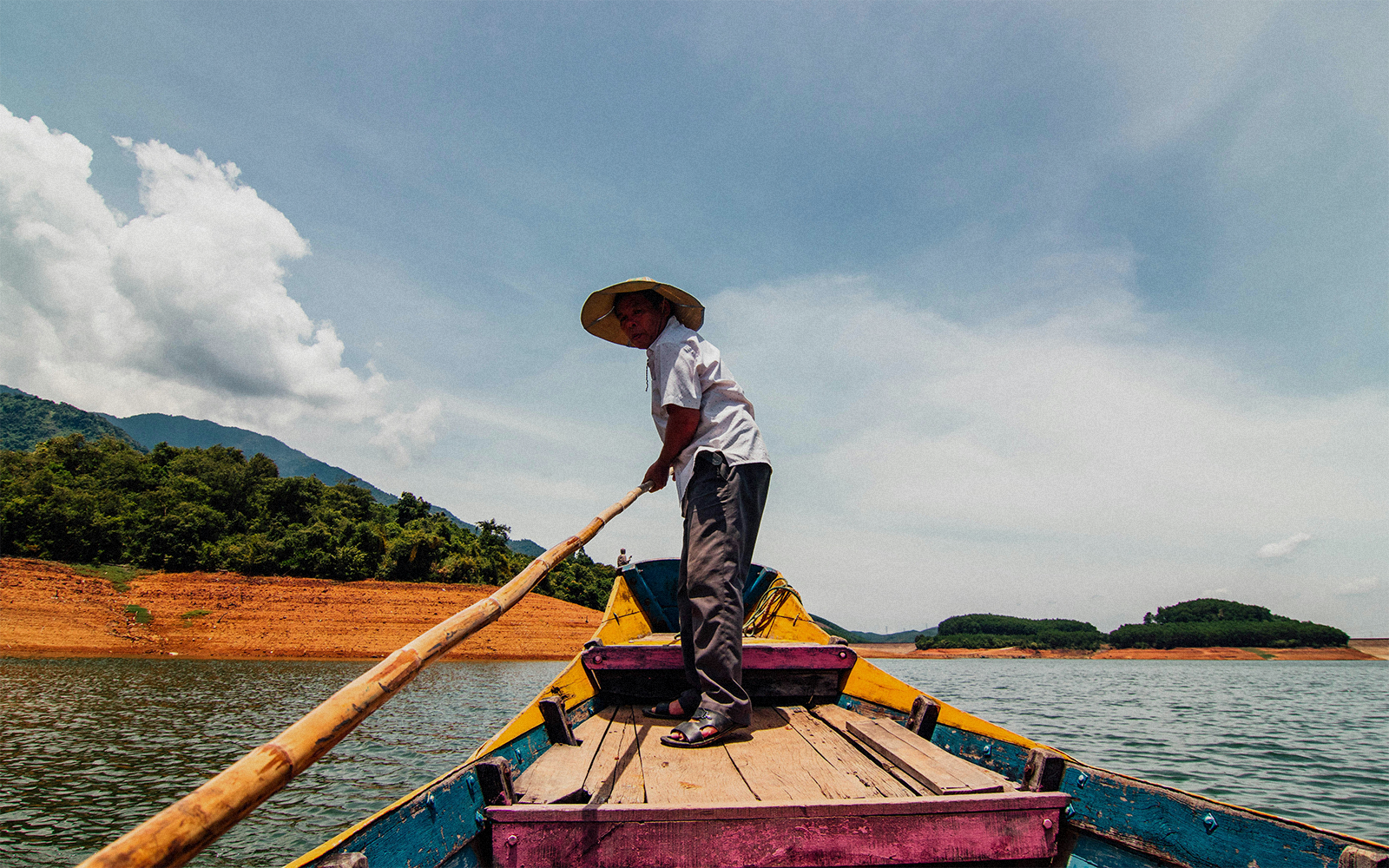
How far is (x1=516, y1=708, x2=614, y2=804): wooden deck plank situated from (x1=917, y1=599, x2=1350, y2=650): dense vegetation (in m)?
108

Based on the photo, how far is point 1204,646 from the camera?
8694 centimetres

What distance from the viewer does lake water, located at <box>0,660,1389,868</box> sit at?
5430 mm

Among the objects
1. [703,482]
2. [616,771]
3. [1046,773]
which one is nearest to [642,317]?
[703,482]

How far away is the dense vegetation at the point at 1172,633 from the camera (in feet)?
285

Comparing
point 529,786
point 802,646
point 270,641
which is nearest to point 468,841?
point 529,786

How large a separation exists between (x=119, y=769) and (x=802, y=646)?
810cm

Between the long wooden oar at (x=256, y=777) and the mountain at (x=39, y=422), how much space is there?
504 ft

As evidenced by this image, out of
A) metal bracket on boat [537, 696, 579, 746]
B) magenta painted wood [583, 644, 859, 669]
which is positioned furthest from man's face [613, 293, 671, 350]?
metal bracket on boat [537, 696, 579, 746]

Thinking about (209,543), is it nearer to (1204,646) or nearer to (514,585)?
(514,585)

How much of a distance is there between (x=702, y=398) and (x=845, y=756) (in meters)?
1.74

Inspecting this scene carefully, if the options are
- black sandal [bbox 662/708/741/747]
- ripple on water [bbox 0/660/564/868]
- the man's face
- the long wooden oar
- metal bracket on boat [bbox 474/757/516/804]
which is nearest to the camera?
Result: the long wooden oar

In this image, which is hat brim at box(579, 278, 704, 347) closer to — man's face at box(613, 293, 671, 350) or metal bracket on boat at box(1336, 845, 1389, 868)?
man's face at box(613, 293, 671, 350)

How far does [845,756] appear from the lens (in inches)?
99.6

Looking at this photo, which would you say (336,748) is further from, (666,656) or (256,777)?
(256,777)
